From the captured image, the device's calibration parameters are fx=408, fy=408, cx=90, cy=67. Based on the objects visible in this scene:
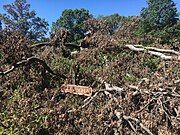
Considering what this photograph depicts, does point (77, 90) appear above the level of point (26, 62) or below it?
below

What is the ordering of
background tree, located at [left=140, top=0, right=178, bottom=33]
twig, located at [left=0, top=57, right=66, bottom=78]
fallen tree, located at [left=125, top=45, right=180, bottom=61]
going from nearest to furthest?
1. twig, located at [left=0, top=57, right=66, bottom=78]
2. fallen tree, located at [left=125, top=45, right=180, bottom=61]
3. background tree, located at [left=140, top=0, right=178, bottom=33]

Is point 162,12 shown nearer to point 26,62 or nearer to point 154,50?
point 154,50

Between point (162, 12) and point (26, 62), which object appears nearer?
point (26, 62)

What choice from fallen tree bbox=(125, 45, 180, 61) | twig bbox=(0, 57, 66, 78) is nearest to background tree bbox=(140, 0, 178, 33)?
fallen tree bbox=(125, 45, 180, 61)

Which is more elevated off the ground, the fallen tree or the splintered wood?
the fallen tree

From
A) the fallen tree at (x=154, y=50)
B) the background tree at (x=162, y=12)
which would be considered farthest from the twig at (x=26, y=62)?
the background tree at (x=162, y=12)

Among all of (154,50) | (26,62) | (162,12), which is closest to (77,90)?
(26,62)

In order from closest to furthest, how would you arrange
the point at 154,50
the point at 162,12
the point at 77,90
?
the point at 77,90, the point at 154,50, the point at 162,12

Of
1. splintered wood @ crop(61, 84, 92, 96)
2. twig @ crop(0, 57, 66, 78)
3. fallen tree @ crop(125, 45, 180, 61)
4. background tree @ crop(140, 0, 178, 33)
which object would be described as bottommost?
splintered wood @ crop(61, 84, 92, 96)

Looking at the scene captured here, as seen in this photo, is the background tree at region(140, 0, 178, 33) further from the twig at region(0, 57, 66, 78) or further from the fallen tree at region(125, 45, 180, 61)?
the twig at region(0, 57, 66, 78)

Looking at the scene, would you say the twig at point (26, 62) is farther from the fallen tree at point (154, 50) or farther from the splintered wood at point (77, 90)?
the fallen tree at point (154, 50)

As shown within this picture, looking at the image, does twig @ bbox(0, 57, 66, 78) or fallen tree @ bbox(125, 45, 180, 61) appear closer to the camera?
twig @ bbox(0, 57, 66, 78)

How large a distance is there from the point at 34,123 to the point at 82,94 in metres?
0.77

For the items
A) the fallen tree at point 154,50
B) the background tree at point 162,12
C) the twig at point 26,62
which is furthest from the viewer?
the background tree at point 162,12
